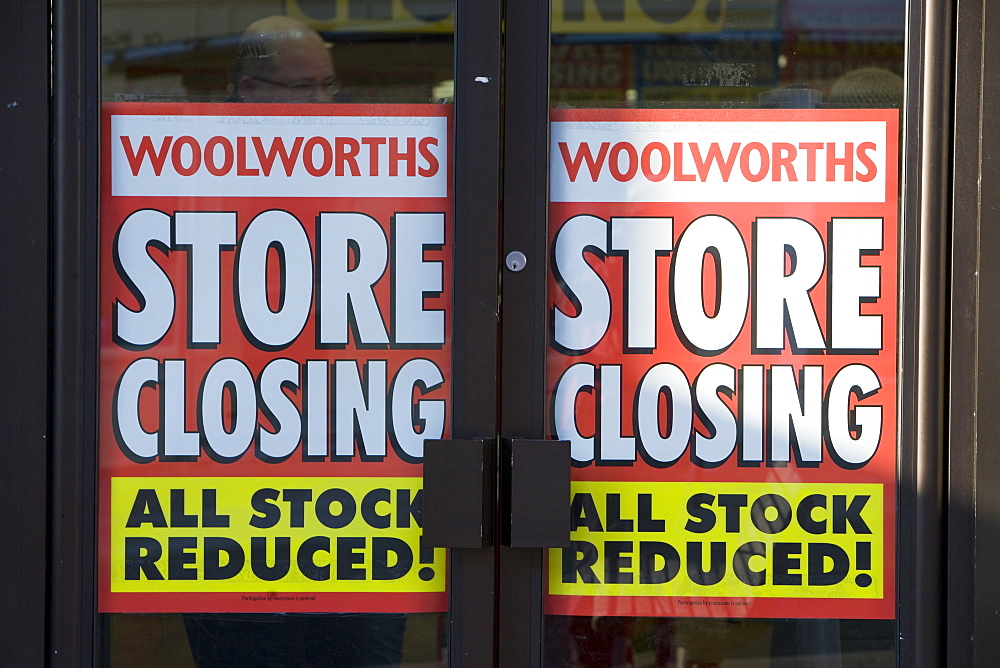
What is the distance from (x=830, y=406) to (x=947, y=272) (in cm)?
39

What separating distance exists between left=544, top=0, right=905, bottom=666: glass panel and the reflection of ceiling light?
8.9 inches

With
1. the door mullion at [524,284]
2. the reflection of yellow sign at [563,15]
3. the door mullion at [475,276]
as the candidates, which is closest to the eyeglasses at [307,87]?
the reflection of yellow sign at [563,15]

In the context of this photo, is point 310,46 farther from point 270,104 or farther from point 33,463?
point 33,463

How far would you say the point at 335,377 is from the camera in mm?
2182

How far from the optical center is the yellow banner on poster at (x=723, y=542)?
217cm

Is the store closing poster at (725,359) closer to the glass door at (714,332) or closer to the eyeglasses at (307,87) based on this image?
the glass door at (714,332)

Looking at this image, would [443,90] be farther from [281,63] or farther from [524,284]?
[524,284]

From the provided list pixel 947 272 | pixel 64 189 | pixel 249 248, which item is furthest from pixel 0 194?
pixel 947 272

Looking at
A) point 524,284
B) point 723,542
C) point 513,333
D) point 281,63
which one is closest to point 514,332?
point 513,333

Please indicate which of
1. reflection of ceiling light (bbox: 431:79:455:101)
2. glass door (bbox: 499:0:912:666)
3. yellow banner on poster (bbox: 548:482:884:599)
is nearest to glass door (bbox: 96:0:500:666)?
reflection of ceiling light (bbox: 431:79:455:101)

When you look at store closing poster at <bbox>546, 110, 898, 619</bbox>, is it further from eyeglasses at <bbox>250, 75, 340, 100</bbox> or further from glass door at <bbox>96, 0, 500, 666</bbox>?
eyeglasses at <bbox>250, 75, 340, 100</bbox>

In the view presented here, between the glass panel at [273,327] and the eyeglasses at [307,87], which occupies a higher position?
the eyeglasses at [307,87]

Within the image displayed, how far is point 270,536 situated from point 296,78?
104cm

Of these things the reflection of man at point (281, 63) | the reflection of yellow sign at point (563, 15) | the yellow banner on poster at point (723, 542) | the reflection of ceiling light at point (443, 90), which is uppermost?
the reflection of yellow sign at point (563, 15)
